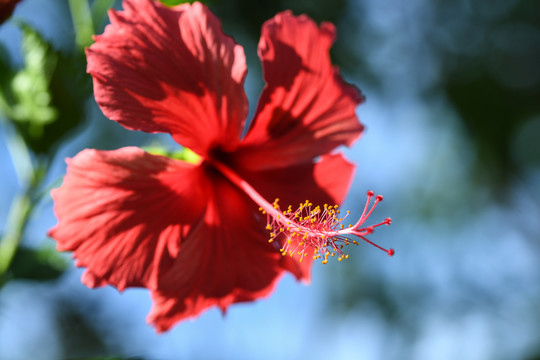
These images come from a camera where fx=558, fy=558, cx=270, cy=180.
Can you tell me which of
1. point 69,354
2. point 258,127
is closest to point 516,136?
point 69,354

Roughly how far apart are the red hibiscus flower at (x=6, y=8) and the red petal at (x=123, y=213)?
30 cm

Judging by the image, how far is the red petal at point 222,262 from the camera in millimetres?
1343

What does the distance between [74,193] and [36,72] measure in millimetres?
416

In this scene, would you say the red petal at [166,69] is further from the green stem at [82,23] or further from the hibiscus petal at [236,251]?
the green stem at [82,23]

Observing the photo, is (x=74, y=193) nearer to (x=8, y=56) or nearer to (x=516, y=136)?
(x=8, y=56)

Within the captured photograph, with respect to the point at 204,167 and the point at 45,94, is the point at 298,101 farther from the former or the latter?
the point at 45,94

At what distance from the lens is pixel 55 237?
115 centimetres

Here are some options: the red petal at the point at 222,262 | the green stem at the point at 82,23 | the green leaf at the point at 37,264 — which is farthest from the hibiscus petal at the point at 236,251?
the green stem at the point at 82,23

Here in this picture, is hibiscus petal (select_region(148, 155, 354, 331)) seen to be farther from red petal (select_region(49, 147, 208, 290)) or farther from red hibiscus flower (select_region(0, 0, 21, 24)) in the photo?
red hibiscus flower (select_region(0, 0, 21, 24))

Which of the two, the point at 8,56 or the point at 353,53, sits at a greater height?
the point at 353,53

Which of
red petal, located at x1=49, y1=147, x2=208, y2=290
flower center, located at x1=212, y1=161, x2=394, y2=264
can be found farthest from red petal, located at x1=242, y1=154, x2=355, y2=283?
red petal, located at x1=49, y1=147, x2=208, y2=290

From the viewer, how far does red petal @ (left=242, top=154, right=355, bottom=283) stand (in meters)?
1.44

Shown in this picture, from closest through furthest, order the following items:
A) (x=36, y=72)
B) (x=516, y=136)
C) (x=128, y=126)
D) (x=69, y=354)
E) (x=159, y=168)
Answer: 1. (x=128, y=126)
2. (x=159, y=168)
3. (x=36, y=72)
4. (x=69, y=354)
5. (x=516, y=136)

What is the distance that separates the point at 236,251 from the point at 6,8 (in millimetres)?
739
